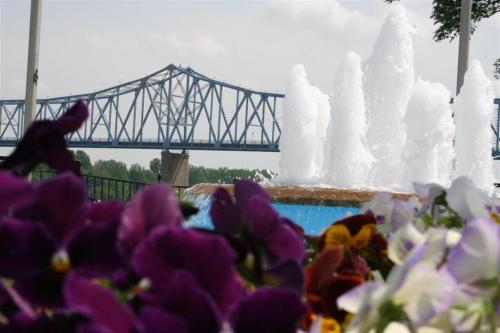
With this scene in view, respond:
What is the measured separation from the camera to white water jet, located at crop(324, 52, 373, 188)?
14.0m

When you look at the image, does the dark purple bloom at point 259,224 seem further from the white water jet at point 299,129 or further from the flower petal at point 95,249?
the white water jet at point 299,129

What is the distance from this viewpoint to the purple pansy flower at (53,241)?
413 mm

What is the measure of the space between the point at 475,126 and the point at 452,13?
3.89 metres

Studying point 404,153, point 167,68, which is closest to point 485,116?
point 404,153

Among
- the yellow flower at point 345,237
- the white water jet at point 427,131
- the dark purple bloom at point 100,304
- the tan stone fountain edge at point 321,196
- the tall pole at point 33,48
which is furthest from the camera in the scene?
the white water jet at point 427,131

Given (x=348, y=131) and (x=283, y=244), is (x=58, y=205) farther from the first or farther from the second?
(x=348, y=131)

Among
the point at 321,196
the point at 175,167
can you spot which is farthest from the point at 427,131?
the point at 175,167

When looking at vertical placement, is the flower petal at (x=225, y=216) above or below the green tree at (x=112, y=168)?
above

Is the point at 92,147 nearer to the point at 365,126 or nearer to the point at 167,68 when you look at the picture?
the point at 167,68

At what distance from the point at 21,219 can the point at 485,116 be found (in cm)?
1428

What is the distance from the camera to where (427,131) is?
1271 cm

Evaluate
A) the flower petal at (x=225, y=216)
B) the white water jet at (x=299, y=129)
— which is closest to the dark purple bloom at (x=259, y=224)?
the flower petal at (x=225, y=216)

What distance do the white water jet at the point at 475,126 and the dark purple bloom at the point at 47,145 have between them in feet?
44.5

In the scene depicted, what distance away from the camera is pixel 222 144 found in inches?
2164
